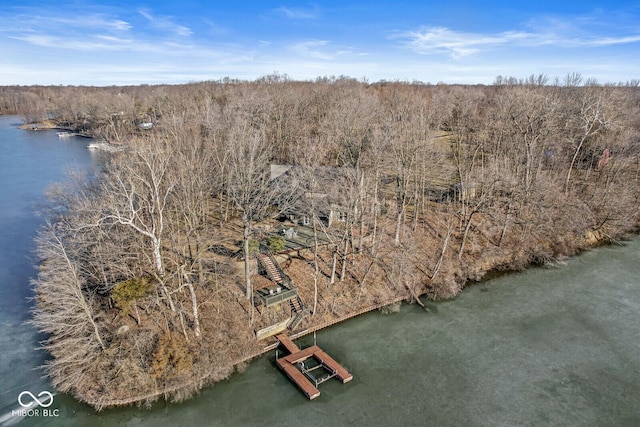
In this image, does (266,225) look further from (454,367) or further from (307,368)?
(454,367)

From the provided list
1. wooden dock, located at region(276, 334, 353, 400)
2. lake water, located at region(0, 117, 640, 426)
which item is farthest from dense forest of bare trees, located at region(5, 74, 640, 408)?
wooden dock, located at region(276, 334, 353, 400)

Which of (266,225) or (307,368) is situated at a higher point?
(266,225)

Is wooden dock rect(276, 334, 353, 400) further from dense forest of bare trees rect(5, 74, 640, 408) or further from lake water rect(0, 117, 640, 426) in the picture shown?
dense forest of bare trees rect(5, 74, 640, 408)

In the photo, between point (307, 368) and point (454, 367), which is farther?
point (454, 367)

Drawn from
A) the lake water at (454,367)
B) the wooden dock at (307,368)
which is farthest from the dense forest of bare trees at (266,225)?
the wooden dock at (307,368)

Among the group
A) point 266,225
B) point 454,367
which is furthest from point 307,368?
point 266,225
